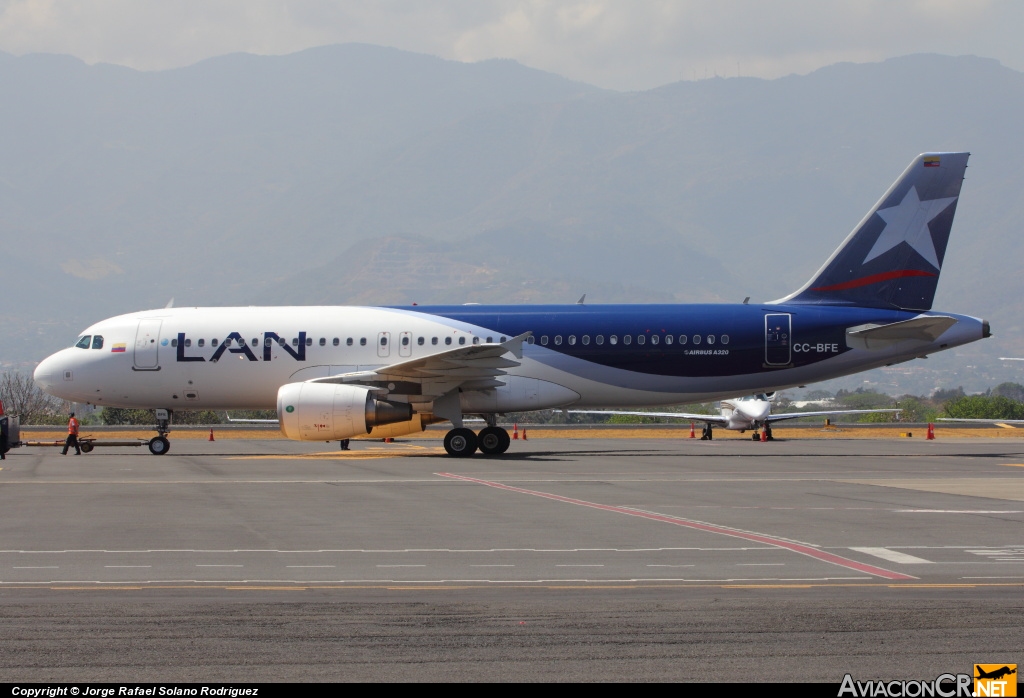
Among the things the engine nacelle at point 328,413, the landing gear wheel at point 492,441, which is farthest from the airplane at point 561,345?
the engine nacelle at point 328,413

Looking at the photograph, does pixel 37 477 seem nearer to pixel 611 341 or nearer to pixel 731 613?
pixel 611 341

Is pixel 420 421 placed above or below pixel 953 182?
below

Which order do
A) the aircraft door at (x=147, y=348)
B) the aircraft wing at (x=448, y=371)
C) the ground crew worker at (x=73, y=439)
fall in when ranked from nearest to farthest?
1. the aircraft wing at (x=448, y=371)
2. the aircraft door at (x=147, y=348)
3. the ground crew worker at (x=73, y=439)

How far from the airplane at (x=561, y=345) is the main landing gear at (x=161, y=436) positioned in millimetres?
72

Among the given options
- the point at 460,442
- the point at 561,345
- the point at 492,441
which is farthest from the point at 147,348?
the point at 561,345

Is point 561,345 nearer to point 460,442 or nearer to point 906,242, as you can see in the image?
point 460,442

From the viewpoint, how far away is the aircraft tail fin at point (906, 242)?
1248 inches

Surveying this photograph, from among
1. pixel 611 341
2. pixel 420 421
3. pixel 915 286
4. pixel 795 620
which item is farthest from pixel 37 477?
pixel 915 286

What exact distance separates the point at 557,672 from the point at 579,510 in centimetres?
937

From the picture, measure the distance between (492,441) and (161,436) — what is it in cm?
933

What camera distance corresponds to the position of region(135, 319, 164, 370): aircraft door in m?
31.9

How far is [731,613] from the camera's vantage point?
355 inches

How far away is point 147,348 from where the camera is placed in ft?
105

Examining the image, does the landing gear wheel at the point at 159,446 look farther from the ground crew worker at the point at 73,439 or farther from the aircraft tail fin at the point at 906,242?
the aircraft tail fin at the point at 906,242
